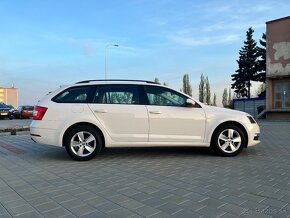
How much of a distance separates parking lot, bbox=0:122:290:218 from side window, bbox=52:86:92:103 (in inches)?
50.7

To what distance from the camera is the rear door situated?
Answer: 23.8 ft

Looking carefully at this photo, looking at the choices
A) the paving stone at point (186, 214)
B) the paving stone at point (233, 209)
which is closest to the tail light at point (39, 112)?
the paving stone at point (186, 214)

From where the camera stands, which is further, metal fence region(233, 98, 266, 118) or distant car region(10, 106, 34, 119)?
distant car region(10, 106, 34, 119)

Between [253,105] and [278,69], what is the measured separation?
7730 mm

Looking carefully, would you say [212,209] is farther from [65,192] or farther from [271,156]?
[271,156]

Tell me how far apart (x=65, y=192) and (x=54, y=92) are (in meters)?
3.15

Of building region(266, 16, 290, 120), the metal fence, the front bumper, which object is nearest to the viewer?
the front bumper

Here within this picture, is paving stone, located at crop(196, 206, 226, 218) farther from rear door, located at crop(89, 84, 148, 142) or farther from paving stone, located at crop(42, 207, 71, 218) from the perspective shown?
rear door, located at crop(89, 84, 148, 142)

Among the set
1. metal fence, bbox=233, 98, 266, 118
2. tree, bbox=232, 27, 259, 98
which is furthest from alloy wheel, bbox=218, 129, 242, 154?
tree, bbox=232, 27, 259, 98

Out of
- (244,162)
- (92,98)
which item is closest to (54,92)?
(92,98)

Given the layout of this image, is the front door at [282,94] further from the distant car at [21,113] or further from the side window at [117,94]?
the distant car at [21,113]

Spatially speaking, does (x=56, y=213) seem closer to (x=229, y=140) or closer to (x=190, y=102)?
(x=190, y=102)

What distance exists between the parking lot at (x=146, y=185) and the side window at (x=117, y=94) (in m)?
1.25

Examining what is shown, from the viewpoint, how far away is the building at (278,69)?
27.2 metres
